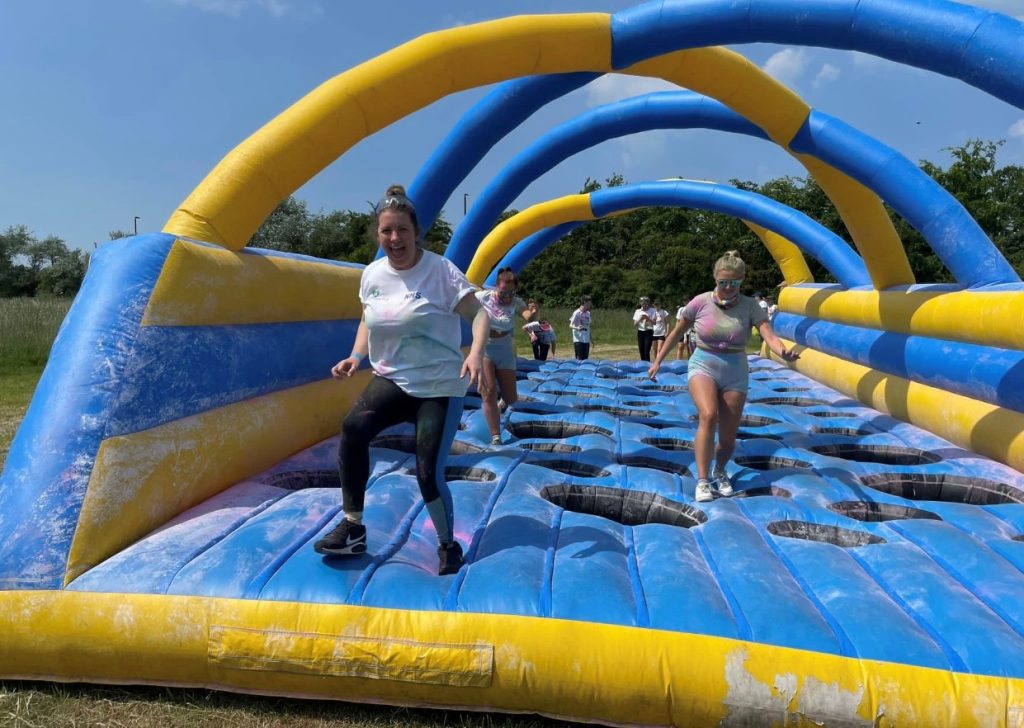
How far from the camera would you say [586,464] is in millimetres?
3736

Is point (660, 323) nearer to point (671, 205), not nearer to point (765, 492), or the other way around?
point (671, 205)

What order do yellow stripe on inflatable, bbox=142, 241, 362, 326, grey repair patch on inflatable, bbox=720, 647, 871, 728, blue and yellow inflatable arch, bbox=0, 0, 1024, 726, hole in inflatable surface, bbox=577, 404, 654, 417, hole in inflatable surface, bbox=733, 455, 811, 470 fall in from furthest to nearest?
hole in inflatable surface, bbox=577, 404, 654, 417 → hole in inflatable surface, bbox=733, 455, 811, 470 → yellow stripe on inflatable, bbox=142, 241, 362, 326 → blue and yellow inflatable arch, bbox=0, 0, 1024, 726 → grey repair patch on inflatable, bbox=720, 647, 871, 728

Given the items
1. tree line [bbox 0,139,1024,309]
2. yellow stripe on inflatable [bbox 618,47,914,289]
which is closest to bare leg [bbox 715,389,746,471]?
yellow stripe on inflatable [bbox 618,47,914,289]

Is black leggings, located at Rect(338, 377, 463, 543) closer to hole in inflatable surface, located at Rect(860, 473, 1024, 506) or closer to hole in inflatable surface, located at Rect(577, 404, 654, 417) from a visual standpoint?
hole in inflatable surface, located at Rect(860, 473, 1024, 506)

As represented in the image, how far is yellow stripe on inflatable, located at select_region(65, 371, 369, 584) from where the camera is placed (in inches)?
89.4

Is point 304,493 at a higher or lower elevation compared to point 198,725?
higher

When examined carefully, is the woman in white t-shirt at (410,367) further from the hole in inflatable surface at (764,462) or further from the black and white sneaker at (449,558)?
the hole in inflatable surface at (764,462)

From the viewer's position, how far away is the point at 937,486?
11.9ft

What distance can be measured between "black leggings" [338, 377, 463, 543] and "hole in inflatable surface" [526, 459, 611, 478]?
1.48 metres

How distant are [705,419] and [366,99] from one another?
2346 mm

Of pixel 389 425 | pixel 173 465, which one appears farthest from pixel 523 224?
pixel 389 425

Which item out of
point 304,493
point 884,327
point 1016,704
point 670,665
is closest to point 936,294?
point 884,327

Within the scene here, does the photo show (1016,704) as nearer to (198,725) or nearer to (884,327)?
(198,725)

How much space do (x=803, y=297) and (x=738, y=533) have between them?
20.6 ft
